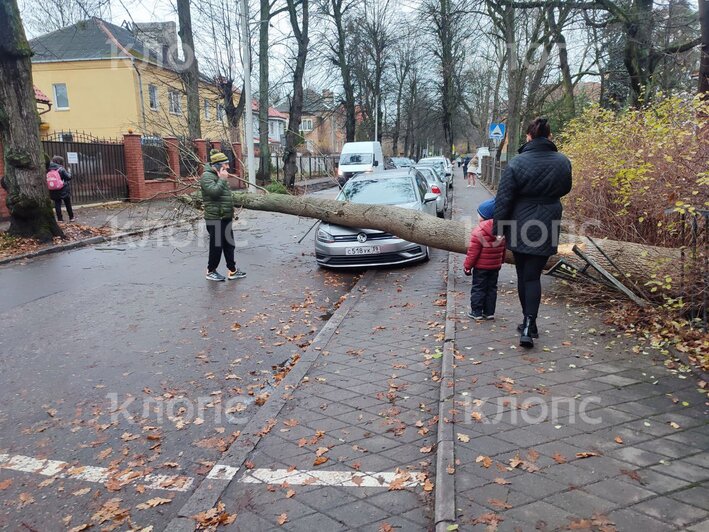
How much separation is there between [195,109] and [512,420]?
2199 centimetres

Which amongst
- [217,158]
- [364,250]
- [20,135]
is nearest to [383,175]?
[364,250]

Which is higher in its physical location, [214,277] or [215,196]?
[215,196]

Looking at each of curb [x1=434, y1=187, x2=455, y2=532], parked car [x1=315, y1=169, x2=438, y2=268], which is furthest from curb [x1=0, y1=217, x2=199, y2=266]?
curb [x1=434, y1=187, x2=455, y2=532]

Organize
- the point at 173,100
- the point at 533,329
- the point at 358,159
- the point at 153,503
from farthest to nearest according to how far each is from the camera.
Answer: the point at 173,100
the point at 358,159
the point at 533,329
the point at 153,503

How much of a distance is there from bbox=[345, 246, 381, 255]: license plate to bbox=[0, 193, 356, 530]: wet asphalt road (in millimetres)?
494

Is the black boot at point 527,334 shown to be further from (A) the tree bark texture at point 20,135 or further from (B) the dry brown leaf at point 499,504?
(A) the tree bark texture at point 20,135

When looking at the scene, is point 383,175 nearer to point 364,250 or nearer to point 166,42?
point 364,250

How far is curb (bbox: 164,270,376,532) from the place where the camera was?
9.53ft

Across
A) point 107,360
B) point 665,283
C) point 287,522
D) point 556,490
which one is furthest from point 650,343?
point 107,360

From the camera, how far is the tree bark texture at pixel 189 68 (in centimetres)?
→ 2120

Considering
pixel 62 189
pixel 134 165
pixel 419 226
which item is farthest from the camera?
pixel 134 165

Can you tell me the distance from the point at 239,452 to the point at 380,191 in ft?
23.1

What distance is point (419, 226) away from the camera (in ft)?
26.2

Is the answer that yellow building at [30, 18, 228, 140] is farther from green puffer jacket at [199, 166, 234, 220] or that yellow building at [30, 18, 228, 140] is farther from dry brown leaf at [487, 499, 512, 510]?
dry brown leaf at [487, 499, 512, 510]
